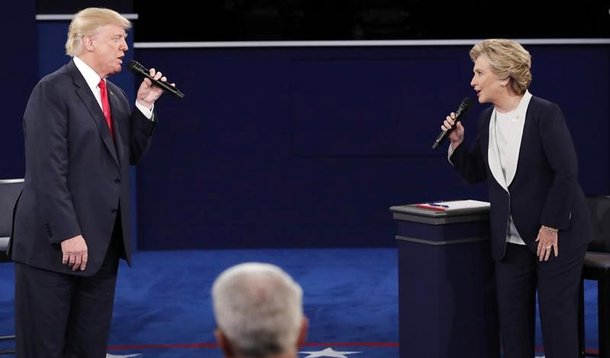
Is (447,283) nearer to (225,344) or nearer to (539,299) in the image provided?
(539,299)

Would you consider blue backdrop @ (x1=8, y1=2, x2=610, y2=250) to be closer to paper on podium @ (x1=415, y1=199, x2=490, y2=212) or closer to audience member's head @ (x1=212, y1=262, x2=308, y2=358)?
paper on podium @ (x1=415, y1=199, x2=490, y2=212)

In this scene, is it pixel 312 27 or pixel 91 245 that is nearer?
pixel 91 245

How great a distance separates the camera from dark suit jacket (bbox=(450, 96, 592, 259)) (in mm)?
4082

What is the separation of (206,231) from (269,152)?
0.80 meters

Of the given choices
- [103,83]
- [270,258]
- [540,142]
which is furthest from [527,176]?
[270,258]

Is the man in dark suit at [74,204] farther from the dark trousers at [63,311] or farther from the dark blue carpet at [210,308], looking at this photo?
the dark blue carpet at [210,308]

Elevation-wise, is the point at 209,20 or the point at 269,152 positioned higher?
the point at 209,20

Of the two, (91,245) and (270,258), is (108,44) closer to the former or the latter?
(91,245)

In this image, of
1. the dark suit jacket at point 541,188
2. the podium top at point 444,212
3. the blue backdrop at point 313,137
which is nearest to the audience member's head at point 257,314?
the dark suit jacket at point 541,188

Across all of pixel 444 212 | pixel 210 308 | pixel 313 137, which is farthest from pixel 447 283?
pixel 313 137

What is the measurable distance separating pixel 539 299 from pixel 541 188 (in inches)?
16.9

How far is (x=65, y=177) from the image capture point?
3.76 m

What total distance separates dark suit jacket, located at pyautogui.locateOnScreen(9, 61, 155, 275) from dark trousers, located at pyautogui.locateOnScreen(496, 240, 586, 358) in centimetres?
153

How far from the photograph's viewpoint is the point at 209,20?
8617 mm
